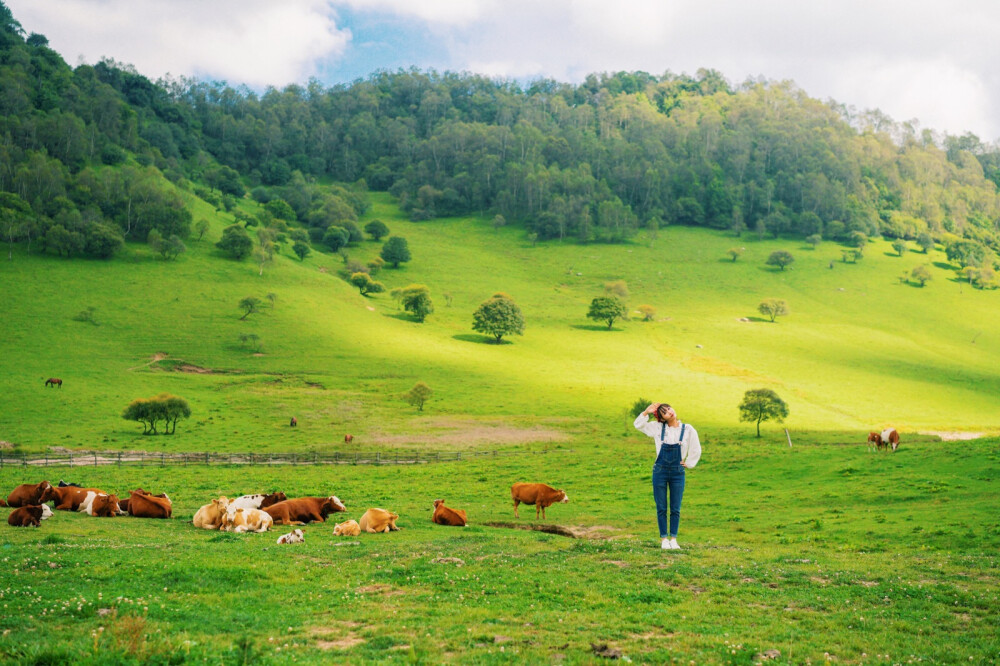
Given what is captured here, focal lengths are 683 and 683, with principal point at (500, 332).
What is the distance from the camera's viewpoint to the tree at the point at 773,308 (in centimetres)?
12938

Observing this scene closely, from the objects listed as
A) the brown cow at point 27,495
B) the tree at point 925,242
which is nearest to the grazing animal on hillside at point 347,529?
the brown cow at point 27,495

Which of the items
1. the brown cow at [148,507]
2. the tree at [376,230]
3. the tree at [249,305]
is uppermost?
the tree at [376,230]

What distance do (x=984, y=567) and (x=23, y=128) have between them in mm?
180684

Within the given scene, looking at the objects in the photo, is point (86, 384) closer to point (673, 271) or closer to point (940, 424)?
point (940, 424)

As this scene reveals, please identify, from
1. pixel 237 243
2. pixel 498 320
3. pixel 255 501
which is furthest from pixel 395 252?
pixel 255 501

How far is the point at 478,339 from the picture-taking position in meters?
108

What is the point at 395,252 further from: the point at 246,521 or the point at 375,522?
the point at 375,522

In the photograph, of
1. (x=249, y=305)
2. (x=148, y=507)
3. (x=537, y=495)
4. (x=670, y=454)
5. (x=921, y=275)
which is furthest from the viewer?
(x=921, y=275)

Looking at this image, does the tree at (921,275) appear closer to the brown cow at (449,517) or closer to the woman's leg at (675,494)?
the brown cow at (449,517)

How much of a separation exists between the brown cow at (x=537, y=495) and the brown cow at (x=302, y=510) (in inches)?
244

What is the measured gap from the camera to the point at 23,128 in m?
147

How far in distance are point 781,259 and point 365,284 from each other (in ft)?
316

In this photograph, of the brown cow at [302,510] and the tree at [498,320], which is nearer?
the brown cow at [302,510]

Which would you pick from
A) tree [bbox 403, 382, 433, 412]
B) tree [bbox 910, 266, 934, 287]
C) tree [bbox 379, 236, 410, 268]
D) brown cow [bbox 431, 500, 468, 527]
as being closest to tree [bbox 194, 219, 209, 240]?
tree [bbox 379, 236, 410, 268]
